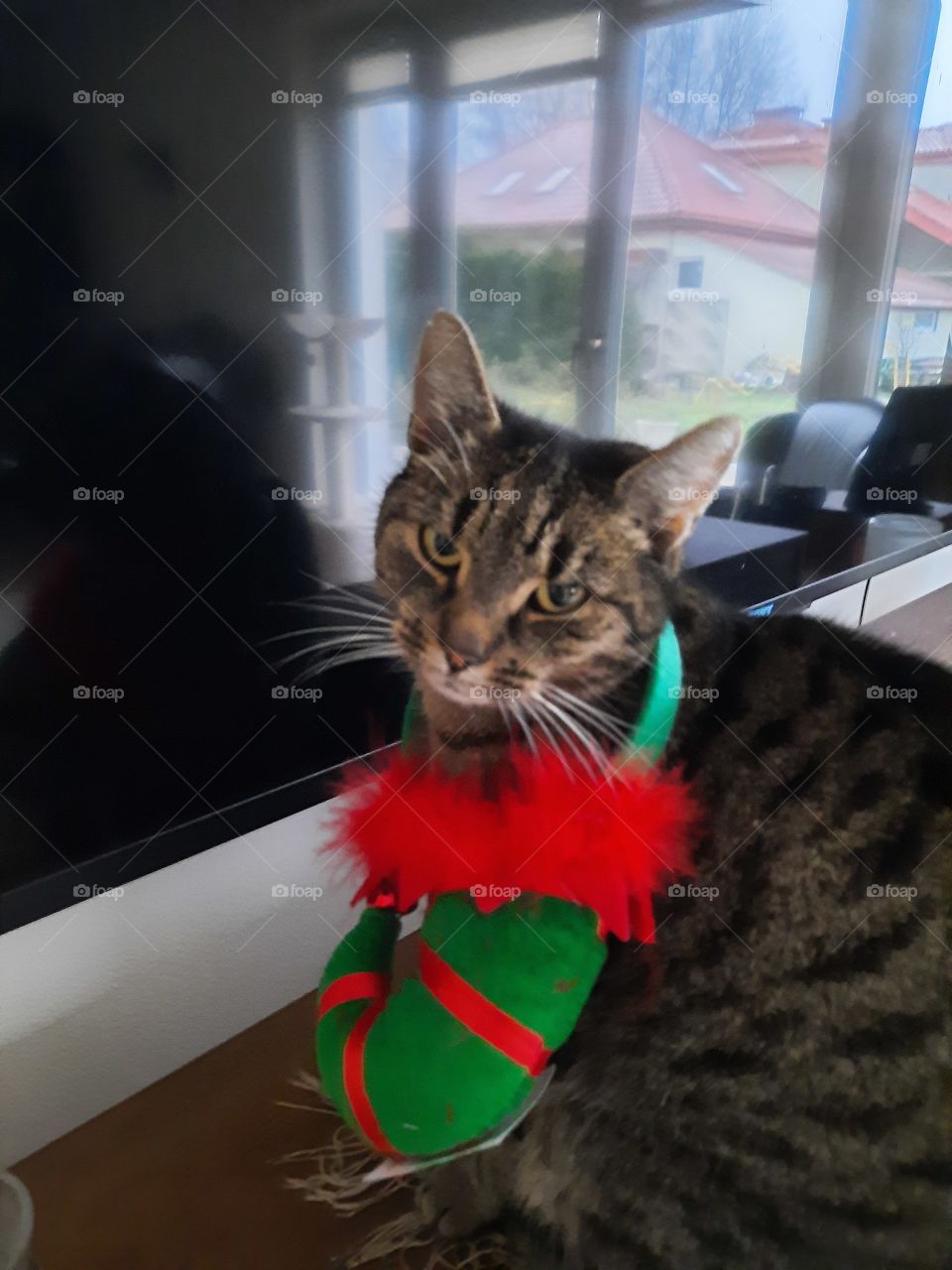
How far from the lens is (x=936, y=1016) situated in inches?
23.1

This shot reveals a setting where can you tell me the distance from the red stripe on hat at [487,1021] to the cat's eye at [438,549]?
0.26m

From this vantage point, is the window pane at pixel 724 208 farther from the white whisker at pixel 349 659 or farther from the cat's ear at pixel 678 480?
the white whisker at pixel 349 659

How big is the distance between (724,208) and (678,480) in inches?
9.8

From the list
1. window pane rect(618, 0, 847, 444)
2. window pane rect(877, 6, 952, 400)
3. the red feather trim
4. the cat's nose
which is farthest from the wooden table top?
window pane rect(877, 6, 952, 400)

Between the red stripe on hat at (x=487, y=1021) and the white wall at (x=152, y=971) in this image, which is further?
the white wall at (x=152, y=971)

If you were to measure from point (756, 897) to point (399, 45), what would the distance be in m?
0.58

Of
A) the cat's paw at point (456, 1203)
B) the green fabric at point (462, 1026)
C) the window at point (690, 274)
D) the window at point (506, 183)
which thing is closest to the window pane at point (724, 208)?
the window at point (690, 274)

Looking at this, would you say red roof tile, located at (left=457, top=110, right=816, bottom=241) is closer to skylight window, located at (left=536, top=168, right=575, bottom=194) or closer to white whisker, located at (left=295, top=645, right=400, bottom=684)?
skylight window, located at (left=536, top=168, right=575, bottom=194)

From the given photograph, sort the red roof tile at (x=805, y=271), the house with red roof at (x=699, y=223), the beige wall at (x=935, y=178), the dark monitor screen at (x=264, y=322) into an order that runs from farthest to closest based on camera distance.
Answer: the beige wall at (x=935, y=178) < the red roof tile at (x=805, y=271) < the house with red roof at (x=699, y=223) < the dark monitor screen at (x=264, y=322)

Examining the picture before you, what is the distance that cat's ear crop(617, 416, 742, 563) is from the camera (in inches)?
22.2

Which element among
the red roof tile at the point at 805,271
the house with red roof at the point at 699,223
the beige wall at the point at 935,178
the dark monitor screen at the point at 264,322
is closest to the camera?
the dark monitor screen at the point at 264,322

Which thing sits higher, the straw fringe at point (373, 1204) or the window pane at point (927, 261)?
the window pane at point (927, 261)

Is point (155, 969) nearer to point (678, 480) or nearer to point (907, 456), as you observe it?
point (678, 480)

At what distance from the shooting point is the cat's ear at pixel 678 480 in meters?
0.56
